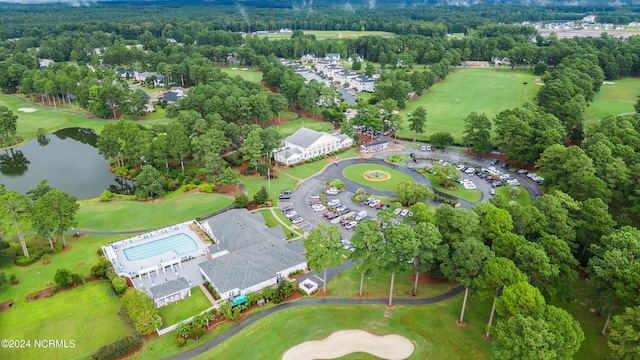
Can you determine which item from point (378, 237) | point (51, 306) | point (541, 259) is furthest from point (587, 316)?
point (51, 306)

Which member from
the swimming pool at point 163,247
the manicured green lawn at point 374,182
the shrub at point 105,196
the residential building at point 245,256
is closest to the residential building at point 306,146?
the manicured green lawn at point 374,182

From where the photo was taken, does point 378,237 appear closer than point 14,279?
Yes

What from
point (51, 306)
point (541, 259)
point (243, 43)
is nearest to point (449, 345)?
point (541, 259)

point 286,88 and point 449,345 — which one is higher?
point 286,88

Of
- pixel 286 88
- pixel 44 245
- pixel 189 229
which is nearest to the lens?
pixel 44 245

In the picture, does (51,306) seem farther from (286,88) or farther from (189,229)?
(286,88)

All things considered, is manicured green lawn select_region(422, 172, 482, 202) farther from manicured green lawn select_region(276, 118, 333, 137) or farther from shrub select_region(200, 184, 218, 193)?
shrub select_region(200, 184, 218, 193)

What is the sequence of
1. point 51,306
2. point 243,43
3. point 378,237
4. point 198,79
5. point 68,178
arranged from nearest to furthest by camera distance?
point 378,237
point 51,306
point 68,178
point 198,79
point 243,43

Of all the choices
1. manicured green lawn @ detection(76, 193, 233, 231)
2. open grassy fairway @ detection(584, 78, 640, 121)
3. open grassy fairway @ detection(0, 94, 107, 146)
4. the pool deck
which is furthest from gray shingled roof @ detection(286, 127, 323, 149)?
open grassy fairway @ detection(584, 78, 640, 121)
